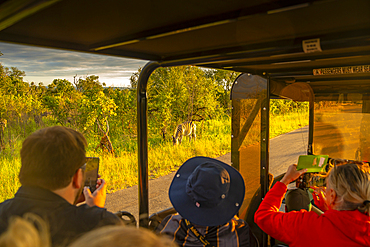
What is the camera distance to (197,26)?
52.1 inches

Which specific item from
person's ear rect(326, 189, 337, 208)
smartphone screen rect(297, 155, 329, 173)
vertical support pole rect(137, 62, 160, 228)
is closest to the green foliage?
vertical support pole rect(137, 62, 160, 228)

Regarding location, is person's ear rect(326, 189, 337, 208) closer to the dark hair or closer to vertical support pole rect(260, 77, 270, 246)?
vertical support pole rect(260, 77, 270, 246)

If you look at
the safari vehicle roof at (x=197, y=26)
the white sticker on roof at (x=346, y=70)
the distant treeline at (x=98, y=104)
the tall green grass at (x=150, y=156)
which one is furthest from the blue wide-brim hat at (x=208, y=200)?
the distant treeline at (x=98, y=104)

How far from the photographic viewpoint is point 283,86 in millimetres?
3268

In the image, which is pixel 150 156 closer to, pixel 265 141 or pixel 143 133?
pixel 265 141

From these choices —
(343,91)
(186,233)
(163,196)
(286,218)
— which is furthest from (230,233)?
(163,196)

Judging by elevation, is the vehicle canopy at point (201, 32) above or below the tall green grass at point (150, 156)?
above

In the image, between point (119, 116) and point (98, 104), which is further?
point (119, 116)

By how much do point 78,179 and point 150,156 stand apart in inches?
306

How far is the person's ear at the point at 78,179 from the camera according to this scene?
1.21 metres

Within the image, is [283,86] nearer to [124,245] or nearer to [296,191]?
[296,191]

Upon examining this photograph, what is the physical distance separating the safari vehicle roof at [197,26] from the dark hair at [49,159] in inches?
19.4

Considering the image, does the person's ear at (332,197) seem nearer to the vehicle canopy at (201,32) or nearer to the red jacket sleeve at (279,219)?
the red jacket sleeve at (279,219)

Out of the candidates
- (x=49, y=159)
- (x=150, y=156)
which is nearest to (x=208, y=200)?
(x=49, y=159)
